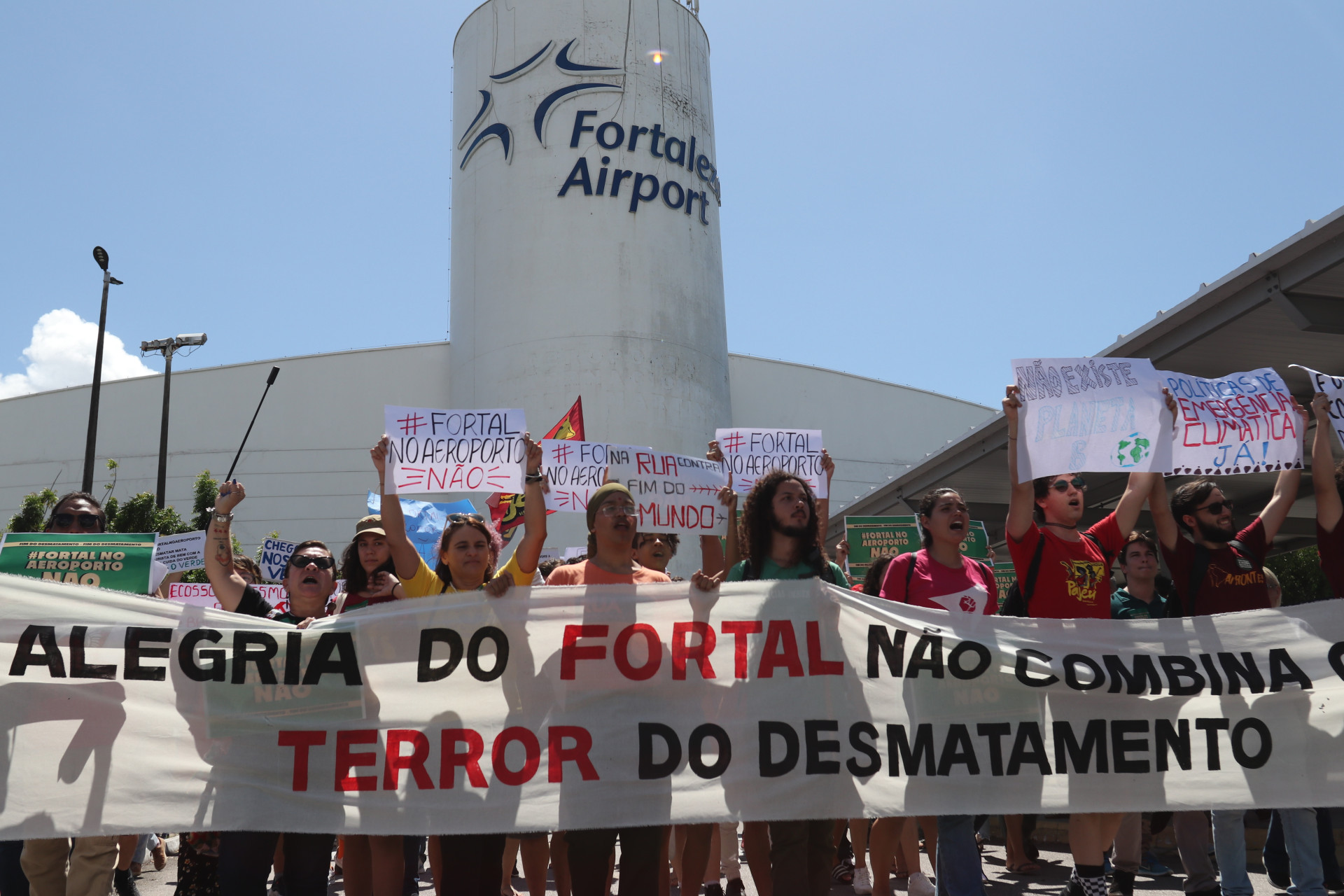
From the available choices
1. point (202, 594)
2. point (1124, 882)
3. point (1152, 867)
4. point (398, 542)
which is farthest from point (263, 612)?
point (202, 594)

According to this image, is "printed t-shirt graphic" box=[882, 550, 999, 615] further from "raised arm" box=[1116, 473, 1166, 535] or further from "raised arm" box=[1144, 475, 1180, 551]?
"raised arm" box=[1144, 475, 1180, 551]

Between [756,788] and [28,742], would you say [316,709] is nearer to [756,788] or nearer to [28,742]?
[28,742]

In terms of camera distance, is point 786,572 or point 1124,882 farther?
point 1124,882

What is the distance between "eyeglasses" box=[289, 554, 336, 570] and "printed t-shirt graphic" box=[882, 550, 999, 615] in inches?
109

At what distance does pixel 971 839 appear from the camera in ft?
15.8

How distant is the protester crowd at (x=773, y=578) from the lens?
4625 mm

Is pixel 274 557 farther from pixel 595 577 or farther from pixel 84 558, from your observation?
pixel 595 577

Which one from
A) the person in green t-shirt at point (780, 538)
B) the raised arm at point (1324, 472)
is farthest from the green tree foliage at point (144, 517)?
the raised arm at point (1324, 472)

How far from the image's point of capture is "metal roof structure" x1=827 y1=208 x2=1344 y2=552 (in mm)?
9656

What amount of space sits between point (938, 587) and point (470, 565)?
7.40ft

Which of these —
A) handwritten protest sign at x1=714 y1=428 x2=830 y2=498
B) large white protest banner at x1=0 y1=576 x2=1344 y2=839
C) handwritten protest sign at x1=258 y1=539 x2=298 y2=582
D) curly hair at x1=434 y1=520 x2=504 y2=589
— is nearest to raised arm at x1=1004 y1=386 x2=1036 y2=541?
large white protest banner at x1=0 y1=576 x2=1344 y2=839

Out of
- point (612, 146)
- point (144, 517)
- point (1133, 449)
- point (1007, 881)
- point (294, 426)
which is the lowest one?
point (1007, 881)

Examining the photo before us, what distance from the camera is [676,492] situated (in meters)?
6.57

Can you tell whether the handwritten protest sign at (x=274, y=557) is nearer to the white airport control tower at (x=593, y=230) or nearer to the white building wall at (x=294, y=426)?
the white airport control tower at (x=593, y=230)
